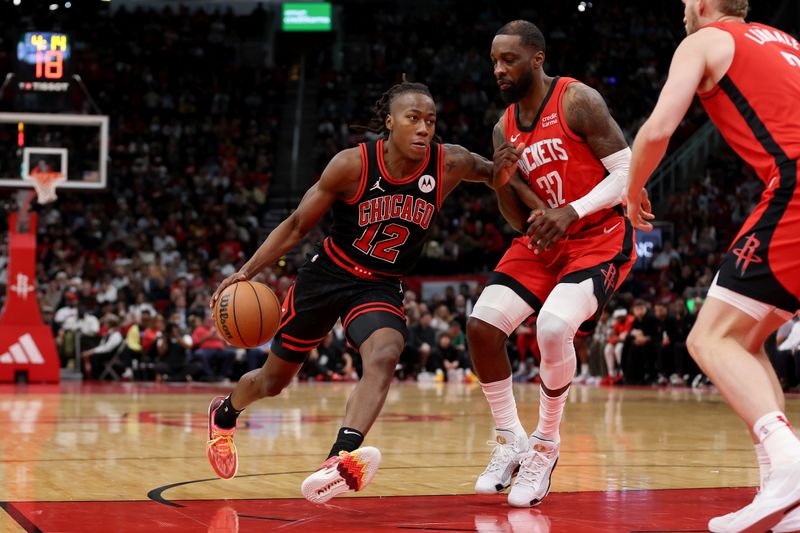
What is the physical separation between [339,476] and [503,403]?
1.36 metres

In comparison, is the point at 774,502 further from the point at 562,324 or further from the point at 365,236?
the point at 365,236

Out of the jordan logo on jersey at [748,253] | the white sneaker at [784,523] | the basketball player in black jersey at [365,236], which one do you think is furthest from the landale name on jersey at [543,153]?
the white sneaker at [784,523]

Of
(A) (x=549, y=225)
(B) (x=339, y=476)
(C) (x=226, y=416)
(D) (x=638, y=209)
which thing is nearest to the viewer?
(D) (x=638, y=209)

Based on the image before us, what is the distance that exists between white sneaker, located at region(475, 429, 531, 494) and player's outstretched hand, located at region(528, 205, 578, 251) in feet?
3.25

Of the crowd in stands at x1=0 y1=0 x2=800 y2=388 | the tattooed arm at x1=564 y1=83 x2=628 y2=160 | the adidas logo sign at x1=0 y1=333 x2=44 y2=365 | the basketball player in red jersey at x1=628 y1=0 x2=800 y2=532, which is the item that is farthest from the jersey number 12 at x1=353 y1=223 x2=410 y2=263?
the adidas logo sign at x1=0 y1=333 x2=44 y2=365

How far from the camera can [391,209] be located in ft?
17.6

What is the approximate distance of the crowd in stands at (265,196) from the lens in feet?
60.5

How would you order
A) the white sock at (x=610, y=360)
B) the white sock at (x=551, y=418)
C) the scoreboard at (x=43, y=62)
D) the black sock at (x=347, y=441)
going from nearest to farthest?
the black sock at (x=347, y=441), the white sock at (x=551, y=418), the scoreboard at (x=43, y=62), the white sock at (x=610, y=360)

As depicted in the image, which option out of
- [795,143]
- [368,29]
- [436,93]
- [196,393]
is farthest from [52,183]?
[368,29]

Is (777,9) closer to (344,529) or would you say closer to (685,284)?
(685,284)

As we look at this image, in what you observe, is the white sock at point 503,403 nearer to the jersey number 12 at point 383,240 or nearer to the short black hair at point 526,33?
the jersey number 12 at point 383,240

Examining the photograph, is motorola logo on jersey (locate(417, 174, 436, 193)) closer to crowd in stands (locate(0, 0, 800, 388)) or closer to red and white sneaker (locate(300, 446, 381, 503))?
red and white sneaker (locate(300, 446, 381, 503))

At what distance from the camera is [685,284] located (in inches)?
763

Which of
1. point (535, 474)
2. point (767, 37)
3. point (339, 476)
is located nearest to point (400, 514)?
point (339, 476)
